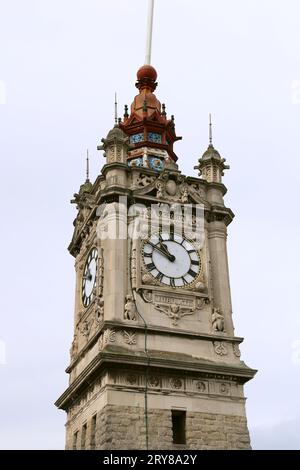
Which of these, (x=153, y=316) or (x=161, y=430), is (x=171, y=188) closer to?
(x=153, y=316)

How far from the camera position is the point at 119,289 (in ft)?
96.7

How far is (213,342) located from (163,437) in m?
4.48

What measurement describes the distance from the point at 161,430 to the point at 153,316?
4329 millimetres

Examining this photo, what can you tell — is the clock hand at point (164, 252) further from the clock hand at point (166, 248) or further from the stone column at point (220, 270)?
the stone column at point (220, 270)

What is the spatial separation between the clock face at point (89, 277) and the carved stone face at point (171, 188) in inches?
150

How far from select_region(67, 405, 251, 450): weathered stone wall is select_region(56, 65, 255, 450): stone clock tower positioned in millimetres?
35

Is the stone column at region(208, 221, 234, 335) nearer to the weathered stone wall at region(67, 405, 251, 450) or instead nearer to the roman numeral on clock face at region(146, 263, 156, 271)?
the roman numeral on clock face at region(146, 263, 156, 271)

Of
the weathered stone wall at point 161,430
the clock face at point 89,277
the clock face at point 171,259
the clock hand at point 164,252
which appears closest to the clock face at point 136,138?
the clock face at point 89,277

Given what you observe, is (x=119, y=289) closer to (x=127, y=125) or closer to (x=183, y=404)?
(x=183, y=404)

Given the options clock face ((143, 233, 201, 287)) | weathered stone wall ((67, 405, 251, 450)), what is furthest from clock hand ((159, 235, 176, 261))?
weathered stone wall ((67, 405, 251, 450))

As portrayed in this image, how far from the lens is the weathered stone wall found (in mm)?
26422

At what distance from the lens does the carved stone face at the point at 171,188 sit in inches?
1291
